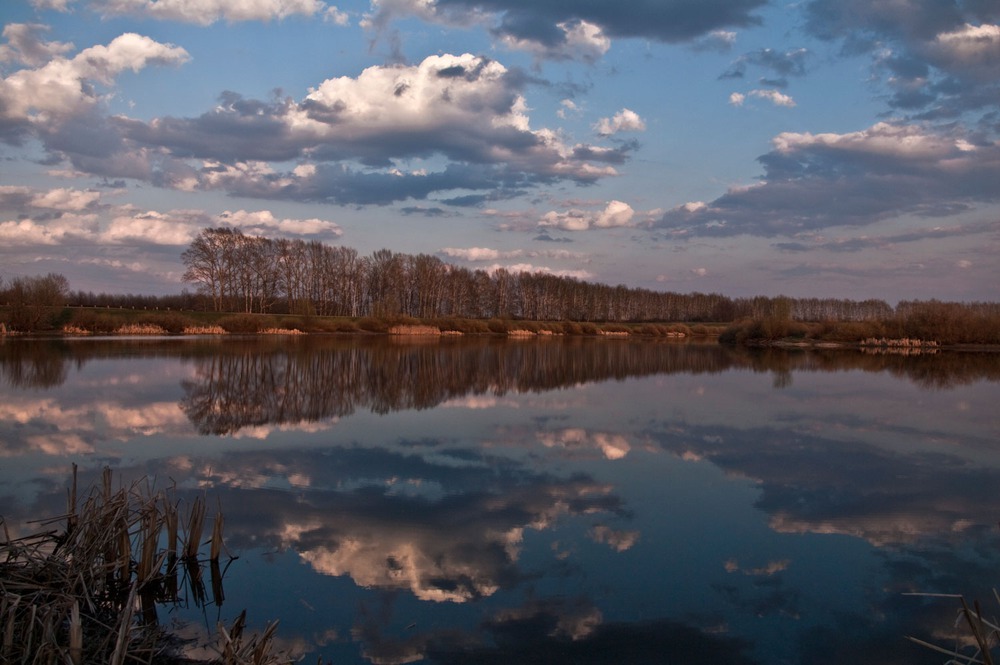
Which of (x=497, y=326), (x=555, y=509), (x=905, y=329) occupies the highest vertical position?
(x=905, y=329)

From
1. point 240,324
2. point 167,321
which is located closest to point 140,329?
point 167,321

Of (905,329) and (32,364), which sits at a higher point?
(905,329)

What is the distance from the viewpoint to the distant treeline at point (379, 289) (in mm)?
63062

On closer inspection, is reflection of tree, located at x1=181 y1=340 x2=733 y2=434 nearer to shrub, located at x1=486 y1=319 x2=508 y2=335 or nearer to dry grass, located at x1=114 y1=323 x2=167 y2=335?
dry grass, located at x1=114 y1=323 x2=167 y2=335

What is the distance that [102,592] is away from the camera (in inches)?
192

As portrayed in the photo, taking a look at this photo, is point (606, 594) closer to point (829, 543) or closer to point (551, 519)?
Answer: point (551, 519)

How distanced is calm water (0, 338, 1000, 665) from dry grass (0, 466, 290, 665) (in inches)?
13.5

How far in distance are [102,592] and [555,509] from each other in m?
4.63

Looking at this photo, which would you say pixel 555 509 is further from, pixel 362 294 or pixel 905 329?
pixel 362 294

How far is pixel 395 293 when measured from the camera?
3118 inches

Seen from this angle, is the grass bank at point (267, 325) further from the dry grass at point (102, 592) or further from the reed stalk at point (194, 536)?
the dry grass at point (102, 592)

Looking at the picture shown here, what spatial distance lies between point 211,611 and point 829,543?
588 cm

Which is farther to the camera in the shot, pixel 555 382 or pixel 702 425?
pixel 555 382

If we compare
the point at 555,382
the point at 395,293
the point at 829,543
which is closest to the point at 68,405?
the point at 555,382
